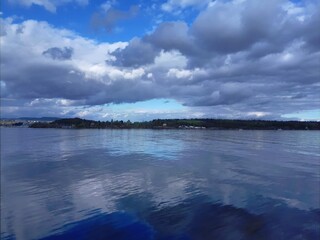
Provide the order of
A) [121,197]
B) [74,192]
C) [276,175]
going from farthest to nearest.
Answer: [276,175] → [74,192] → [121,197]

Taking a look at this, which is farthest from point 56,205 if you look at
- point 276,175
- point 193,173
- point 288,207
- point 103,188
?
point 276,175

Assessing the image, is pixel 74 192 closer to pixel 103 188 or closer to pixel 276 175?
pixel 103 188

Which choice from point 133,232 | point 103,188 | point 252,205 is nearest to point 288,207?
point 252,205

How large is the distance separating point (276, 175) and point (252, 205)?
15674 millimetres

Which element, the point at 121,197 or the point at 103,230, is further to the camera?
the point at 121,197

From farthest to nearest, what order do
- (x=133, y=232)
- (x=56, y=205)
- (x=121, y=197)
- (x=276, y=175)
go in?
(x=276, y=175) → (x=121, y=197) → (x=56, y=205) → (x=133, y=232)

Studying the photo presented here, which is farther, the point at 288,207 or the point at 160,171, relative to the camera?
the point at 160,171

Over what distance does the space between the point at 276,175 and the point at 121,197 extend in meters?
20.3

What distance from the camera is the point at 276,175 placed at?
3706cm

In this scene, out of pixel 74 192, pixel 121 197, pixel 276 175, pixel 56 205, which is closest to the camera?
pixel 56 205

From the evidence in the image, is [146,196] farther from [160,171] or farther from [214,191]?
[160,171]

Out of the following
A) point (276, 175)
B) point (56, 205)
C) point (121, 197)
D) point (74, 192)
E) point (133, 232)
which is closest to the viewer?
point (133, 232)

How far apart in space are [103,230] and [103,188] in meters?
10.7

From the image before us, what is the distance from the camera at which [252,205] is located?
2288 cm
